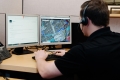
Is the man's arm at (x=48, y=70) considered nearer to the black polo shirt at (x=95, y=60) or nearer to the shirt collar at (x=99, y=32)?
the black polo shirt at (x=95, y=60)

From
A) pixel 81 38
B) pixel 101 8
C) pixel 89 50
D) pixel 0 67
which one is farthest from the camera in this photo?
pixel 81 38

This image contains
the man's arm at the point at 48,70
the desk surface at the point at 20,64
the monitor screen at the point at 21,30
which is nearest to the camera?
the man's arm at the point at 48,70

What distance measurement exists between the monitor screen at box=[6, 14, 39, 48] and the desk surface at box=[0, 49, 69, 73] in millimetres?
207

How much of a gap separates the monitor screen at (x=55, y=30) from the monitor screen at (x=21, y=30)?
0.07 meters

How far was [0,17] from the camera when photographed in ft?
6.60

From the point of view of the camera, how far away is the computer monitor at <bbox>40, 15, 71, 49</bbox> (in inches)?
79.5

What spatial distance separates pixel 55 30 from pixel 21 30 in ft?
1.24

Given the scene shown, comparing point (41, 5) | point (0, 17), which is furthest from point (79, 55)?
point (41, 5)

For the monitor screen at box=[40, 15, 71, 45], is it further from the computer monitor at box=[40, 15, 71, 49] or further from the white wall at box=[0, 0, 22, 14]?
the white wall at box=[0, 0, 22, 14]

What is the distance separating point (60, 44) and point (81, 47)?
105 centimetres

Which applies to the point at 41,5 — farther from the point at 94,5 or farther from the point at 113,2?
the point at 94,5

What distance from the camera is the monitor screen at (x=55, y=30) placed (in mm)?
2020

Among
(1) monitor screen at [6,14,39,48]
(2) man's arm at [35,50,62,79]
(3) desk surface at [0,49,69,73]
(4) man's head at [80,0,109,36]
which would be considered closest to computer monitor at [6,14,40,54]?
(1) monitor screen at [6,14,39,48]

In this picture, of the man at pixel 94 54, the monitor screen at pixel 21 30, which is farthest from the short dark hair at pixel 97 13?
the monitor screen at pixel 21 30
